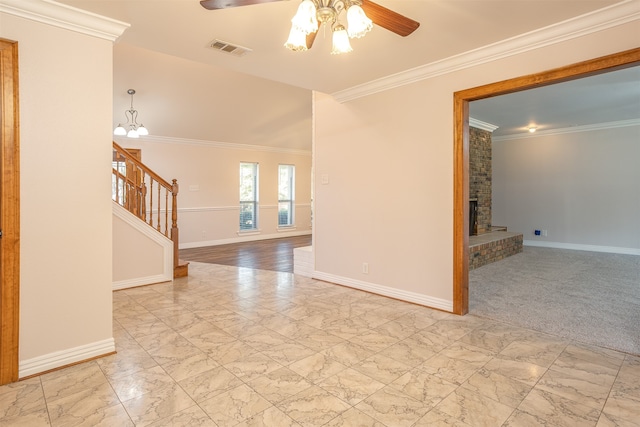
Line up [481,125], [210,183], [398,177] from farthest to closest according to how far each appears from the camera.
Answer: [210,183]
[481,125]
[398,177]

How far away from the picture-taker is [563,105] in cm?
553

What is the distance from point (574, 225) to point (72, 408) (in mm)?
8546

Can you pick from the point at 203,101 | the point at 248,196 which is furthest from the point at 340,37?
the point at 248,196

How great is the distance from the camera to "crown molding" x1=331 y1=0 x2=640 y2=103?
7.92 ft

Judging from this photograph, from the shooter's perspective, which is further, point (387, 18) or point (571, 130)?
point (571, 130)

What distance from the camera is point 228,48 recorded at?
302cm

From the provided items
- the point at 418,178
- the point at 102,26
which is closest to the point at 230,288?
the point at 418,178

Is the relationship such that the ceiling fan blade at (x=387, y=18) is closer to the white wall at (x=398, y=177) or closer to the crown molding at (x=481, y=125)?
the white wall at (x=398, y=177)

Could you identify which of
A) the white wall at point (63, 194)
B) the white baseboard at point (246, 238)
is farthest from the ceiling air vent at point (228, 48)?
the white baseboard at point (246, 238)

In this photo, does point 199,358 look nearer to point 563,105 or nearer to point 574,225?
point 563,105

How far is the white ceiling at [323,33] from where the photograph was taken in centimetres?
236

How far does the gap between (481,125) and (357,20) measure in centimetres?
602

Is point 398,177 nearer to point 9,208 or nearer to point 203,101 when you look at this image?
point 9,208

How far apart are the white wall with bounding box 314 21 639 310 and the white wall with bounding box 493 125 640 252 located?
18.0ft
